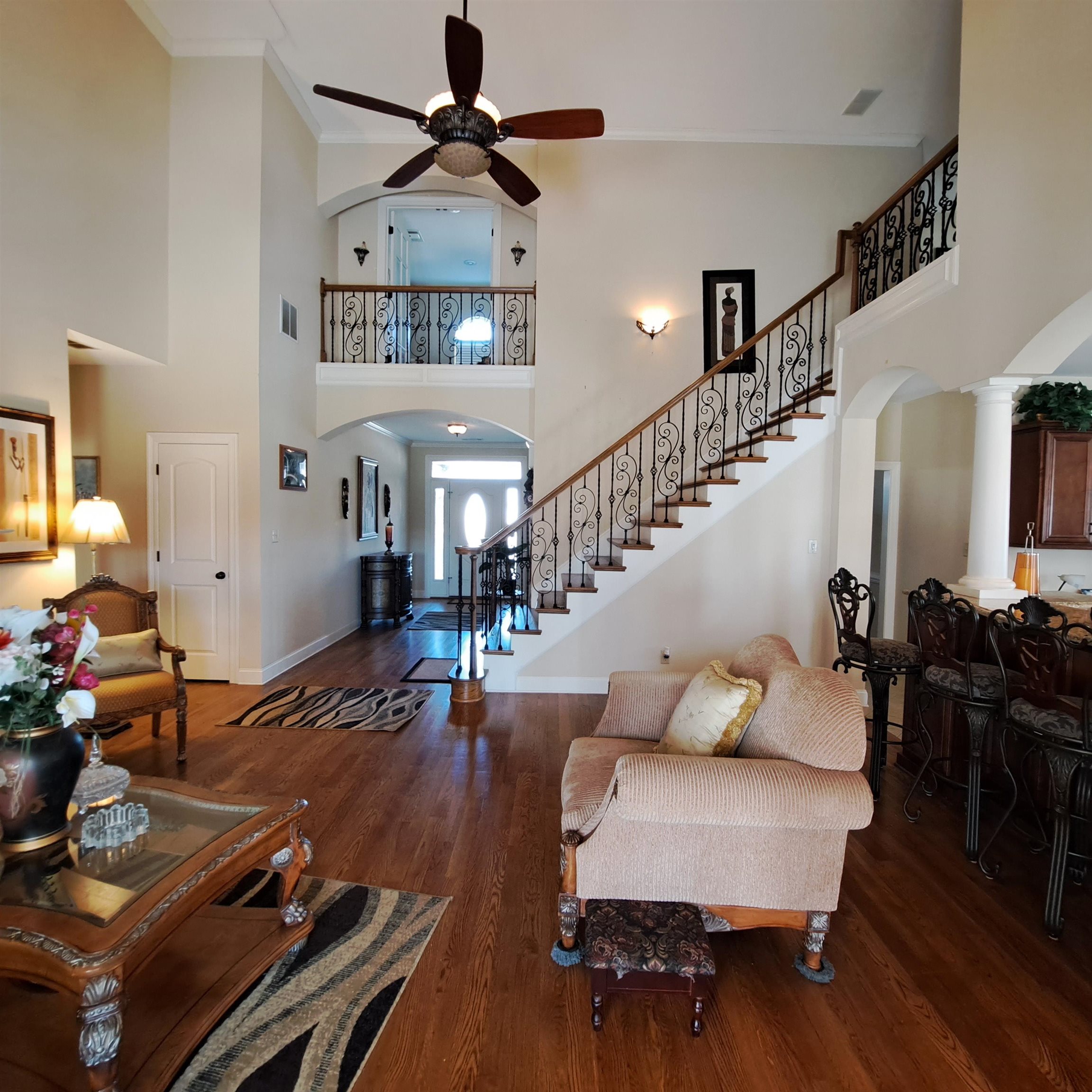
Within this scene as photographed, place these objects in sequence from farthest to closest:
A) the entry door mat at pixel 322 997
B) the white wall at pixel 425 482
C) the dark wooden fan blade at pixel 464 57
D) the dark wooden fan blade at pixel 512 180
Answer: the white wall at pixel 425 482 < the dark wooden fan blade at pixel 512 180 < the dark wooden fan blade at pixel 464 57 < the entry door mat at pixel 322 997

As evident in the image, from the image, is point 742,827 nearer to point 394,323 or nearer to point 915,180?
point 915,180

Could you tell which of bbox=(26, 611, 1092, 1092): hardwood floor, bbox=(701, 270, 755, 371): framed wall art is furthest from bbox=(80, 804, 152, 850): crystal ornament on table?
bbox=(701, 270, 755, 371): framed wall art

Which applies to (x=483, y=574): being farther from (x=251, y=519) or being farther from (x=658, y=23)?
(x=658, y=23)

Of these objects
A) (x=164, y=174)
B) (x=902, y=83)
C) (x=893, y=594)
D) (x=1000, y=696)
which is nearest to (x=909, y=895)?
(x=1000, y=696)

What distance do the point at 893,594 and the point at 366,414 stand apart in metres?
5.80

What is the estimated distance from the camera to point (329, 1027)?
169 cm

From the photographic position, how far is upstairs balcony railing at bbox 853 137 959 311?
400 centimetres

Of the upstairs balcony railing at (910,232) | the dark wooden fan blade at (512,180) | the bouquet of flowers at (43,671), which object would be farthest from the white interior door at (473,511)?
the bouquet of flowers at (43,671)

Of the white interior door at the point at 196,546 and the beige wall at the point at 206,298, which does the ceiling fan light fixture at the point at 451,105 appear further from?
the white interior door at the point at 196,546

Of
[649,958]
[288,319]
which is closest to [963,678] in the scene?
[649,958]

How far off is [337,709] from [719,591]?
321 centimetres

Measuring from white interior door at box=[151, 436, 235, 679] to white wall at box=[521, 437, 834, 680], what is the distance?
8.88 feet

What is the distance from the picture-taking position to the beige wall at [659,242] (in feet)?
19.1

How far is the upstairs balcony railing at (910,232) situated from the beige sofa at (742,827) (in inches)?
131
